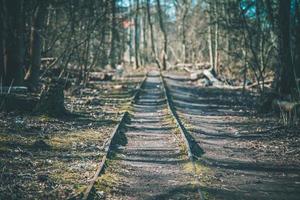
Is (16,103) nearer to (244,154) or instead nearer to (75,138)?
(75,138)

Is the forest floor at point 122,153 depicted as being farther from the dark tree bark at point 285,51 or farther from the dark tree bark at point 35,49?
the dark tree bark at point 35,49

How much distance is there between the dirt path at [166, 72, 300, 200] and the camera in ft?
27.2

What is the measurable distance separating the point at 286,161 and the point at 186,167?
7.82 feet

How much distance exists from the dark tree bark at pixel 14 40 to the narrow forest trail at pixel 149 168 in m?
6.22

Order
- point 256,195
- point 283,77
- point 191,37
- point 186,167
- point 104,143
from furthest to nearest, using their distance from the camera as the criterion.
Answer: point 191,37, point 283,77, point 104,143, point 186,167, point 256,195

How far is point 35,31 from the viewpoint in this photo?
855 inches

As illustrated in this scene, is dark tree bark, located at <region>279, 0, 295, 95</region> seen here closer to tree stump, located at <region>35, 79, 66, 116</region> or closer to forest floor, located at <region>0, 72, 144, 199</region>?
forest floor, located at <region>0, 72, 144, 199</region>

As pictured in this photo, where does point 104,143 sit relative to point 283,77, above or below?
below

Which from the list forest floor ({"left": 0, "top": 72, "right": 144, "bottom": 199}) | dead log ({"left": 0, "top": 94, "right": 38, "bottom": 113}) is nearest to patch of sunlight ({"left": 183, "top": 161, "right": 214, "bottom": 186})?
forest floor ({"left": 0, "top": 72, "right": 144, "bottom": 199})

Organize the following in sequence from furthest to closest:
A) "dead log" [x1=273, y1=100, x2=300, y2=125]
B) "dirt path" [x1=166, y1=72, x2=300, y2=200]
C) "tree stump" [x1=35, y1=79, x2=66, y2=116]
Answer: "tree stump" [x1=35, y1=79, x2=66, y2=116], "dead log" [x1=273, y1=100, x2=300, y2=125], "dirt path" [x1=166, y1=72, x2=300, y2=200]

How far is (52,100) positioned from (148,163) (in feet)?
21.2

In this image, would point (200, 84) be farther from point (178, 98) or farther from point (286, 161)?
point (286, 161)

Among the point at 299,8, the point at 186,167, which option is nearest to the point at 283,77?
the point at 299,8

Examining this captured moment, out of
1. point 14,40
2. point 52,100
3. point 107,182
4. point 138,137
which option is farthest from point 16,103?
point 107,182
